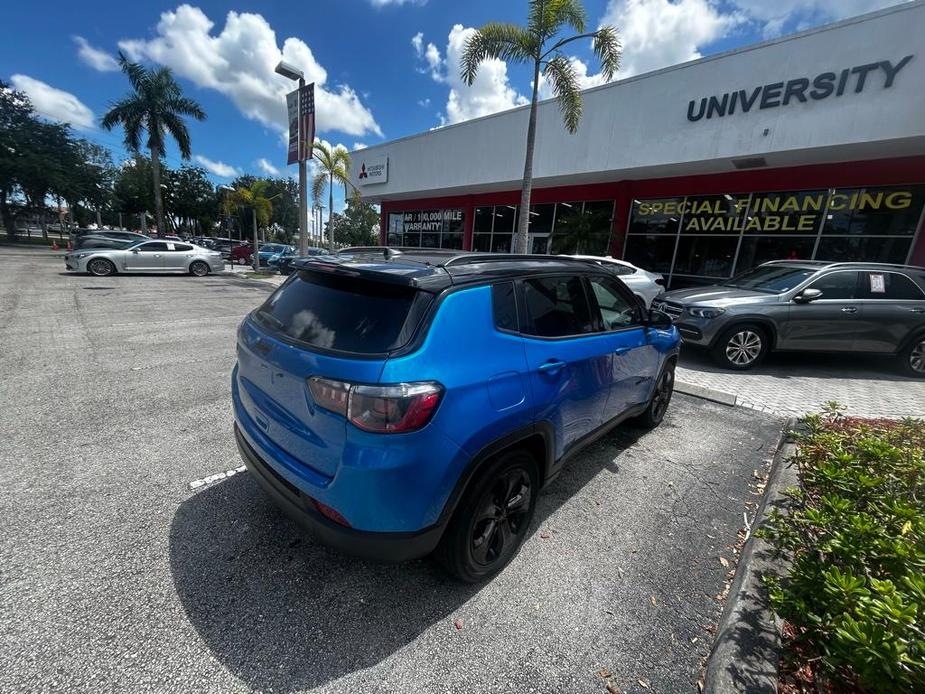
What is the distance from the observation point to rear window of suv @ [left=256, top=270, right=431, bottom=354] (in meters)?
1.88

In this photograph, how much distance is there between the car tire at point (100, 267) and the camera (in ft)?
46.6

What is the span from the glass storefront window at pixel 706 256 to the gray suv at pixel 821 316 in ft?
18.7

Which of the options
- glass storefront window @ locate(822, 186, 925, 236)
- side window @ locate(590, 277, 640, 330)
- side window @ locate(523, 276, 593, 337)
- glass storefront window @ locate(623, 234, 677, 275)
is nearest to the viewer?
side window @ locate(523, 276, 593, 337)

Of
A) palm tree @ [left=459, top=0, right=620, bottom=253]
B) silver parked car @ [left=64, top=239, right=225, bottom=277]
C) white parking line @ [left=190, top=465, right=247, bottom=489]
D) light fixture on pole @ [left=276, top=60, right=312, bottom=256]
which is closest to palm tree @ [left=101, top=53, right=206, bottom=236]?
silver parked car @ [left=64, top=239, right=225, bottom=277]

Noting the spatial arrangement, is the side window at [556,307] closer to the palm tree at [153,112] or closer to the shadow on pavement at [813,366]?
the shadow on pavement at [813,366]

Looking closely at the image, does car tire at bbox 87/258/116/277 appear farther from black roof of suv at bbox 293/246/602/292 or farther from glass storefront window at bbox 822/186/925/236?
glass storefront window at bbox 822/186/925/236

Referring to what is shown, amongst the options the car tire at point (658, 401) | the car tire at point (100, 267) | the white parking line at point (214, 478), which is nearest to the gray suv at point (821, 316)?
the car tire at point (658, 401)

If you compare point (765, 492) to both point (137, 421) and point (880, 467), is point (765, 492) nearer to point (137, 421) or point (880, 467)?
point (880, 467)

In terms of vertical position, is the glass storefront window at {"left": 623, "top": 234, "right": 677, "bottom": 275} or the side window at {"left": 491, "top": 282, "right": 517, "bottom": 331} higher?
the glass storefront window at {"left": 623, "top": 234, "right": 677, "bottom": 275}

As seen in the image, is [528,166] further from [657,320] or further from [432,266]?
[432,266]

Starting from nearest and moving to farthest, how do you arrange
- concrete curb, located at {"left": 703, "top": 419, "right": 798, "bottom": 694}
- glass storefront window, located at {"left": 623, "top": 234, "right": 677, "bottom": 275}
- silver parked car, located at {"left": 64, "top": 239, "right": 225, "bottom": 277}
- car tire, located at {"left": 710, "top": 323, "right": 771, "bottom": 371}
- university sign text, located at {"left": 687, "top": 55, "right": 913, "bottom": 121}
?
concrete curb, located at {"left": 703, "top": 419, "right": 798, "bottom": 694} → car tire, located at {"left": 710, "top": 323, "right": 771, "bottom": 371} → university sign text, located at {"left": 687, "top": 55, "right": 913, "bottom": 121} → glass storefront window, located at {"left": 623, "top": 234, "right": 677, "bottom": 275} → silver parked car, located at {"left": 64, "top": 239, "right": 225, "bottom": 277}

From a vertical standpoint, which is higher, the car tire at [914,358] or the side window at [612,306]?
the side window at [612,306]

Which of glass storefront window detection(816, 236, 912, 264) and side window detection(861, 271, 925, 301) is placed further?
glass storefront window detection(816, 236, 912, 264)

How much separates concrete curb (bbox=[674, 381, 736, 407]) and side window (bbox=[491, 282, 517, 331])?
4.26 metres
